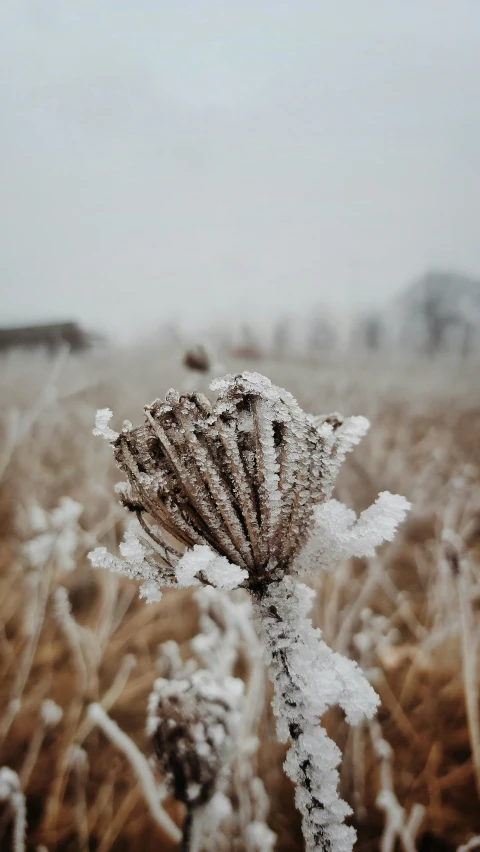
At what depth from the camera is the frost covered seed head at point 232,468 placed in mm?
220

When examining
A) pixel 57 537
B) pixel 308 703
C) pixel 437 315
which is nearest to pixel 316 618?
pixel 57 537

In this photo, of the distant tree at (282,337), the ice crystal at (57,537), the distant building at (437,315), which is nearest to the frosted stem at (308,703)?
the ice crystal at (57,537)

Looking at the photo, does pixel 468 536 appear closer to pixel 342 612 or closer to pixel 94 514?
pixel 342 612

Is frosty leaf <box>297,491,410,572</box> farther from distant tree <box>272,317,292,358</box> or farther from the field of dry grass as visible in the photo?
distant tree <box>272,317,292,358</box>

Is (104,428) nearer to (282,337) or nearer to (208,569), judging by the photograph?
→ (208,569)

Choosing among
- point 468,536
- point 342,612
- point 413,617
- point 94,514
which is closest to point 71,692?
point 94,514

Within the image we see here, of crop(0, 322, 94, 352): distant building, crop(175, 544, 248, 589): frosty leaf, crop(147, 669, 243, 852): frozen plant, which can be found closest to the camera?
crop(175, 544, 248, 589): frosty leaf

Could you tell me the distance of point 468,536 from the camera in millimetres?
1218

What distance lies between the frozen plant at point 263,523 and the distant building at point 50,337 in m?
1.28

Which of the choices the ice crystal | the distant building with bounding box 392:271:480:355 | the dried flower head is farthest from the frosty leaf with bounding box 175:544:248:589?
the distant building with bounding box 392:271:480:355

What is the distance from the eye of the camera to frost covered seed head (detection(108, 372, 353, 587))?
220 mm

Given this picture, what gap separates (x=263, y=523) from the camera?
0.73 feet

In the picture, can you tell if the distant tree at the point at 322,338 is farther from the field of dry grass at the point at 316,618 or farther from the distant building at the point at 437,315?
the distant building at the point at 437,315

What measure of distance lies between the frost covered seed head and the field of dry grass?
1.24 feet
